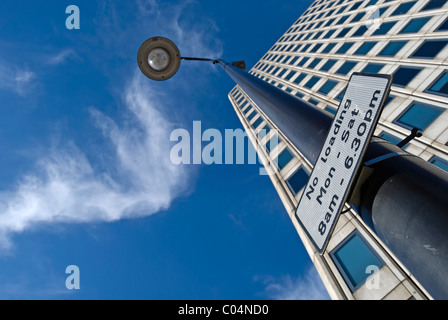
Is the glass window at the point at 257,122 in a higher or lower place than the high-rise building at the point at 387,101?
higher

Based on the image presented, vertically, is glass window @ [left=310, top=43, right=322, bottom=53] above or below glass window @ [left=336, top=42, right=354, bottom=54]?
above

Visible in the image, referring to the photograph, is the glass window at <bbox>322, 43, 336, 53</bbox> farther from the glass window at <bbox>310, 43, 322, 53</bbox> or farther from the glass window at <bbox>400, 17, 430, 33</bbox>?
the glass window at <bbox>400, 17, 430, 33</bbox>

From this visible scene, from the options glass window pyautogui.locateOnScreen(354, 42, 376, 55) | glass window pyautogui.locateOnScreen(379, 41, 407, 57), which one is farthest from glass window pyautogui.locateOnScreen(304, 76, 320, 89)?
glass window pyautogui.locateOnScreen(379, 41, 407, 57)

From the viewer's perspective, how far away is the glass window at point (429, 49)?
13493mm

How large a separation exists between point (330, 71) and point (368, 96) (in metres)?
21.2

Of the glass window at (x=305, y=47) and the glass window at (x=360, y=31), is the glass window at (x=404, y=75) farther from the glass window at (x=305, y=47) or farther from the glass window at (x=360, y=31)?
the glass window at (x=305, y=47)

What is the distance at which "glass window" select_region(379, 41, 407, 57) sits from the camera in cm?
1633

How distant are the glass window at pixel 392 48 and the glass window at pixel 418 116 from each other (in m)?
5.79

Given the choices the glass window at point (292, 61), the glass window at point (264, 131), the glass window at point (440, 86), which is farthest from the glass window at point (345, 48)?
the glass window at point (440, 86)

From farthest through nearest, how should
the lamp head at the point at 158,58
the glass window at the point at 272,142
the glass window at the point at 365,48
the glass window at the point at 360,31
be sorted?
the glass window at the point at 360,31
the glass window at the point at 272,142
the glass window at the point at 365,48
the lamp head at the point at 158,58

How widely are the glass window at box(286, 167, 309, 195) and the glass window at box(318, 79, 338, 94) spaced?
7810 millimetres

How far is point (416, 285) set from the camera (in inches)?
310

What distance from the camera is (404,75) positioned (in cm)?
1444
